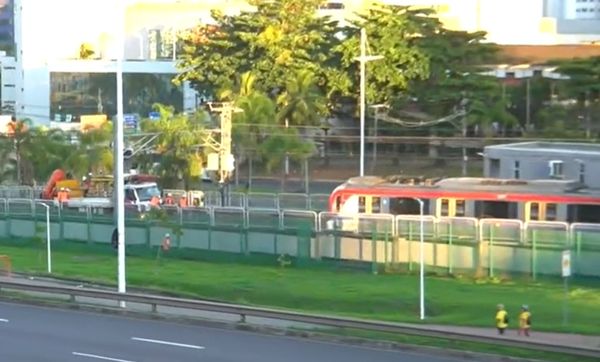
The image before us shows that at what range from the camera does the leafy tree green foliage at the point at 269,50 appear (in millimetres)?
75250

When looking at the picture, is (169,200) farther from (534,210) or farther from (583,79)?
(583,79)

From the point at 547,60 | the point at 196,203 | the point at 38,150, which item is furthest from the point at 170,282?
the point at 547,60

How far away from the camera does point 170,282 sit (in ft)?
124

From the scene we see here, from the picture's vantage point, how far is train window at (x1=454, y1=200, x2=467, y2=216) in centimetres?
4359

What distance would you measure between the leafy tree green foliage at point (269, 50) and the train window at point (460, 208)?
3048 cm

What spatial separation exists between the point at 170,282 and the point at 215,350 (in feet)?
52.3

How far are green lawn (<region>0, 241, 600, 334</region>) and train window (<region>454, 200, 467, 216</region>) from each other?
534 centimetres

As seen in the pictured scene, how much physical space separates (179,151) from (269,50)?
14.3 metres

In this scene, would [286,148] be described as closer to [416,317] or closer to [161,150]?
[161,150]

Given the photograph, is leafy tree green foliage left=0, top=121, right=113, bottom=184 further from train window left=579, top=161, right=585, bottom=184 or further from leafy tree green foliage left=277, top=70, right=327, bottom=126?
train window left=579, top=161, right=585, bottom=184

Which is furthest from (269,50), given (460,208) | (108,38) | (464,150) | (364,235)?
(364,235)

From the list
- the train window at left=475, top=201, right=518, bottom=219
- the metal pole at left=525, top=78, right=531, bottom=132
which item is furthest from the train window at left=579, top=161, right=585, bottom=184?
the metal pole at left=525, top=78, right=531, bottom=132

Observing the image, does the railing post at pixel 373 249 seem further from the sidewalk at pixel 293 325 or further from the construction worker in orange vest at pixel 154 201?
the sidewalk at pixel 293 325

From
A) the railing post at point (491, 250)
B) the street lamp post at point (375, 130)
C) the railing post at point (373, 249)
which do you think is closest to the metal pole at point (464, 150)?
the street lamp post at point (375, 130)
